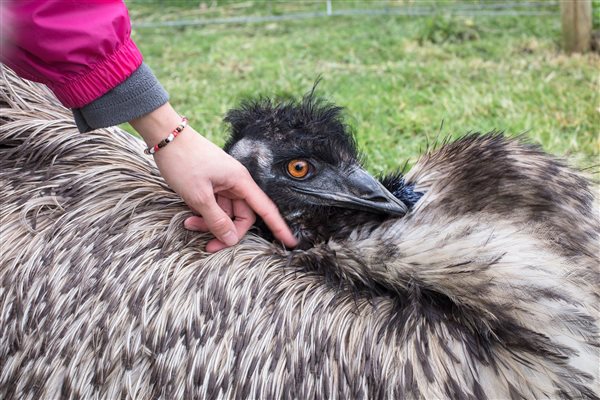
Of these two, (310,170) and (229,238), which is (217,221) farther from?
(310,170)

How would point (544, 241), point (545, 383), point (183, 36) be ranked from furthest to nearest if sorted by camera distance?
point (183, 36), point (544, 241), point (545, 383)

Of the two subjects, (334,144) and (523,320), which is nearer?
(523,320)

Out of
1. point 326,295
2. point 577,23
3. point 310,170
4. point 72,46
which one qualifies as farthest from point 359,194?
point 577,23

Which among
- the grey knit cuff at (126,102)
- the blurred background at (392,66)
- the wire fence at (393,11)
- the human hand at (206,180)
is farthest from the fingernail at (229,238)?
the wire fence at (393,11)

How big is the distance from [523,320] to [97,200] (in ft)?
3.28

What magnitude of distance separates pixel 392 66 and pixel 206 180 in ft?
12.2

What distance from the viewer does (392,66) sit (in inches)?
201

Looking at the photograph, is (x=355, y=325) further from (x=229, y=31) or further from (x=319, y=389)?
(x=229, y=31)

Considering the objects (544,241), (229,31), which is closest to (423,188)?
(544,241)

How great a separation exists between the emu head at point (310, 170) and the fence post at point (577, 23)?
12.8 feet

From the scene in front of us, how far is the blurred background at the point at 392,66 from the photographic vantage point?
3729 millimetres

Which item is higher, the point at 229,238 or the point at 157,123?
the point at 157,123

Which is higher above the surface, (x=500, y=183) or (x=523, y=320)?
(x=500, y=183)

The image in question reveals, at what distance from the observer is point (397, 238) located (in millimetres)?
1630
